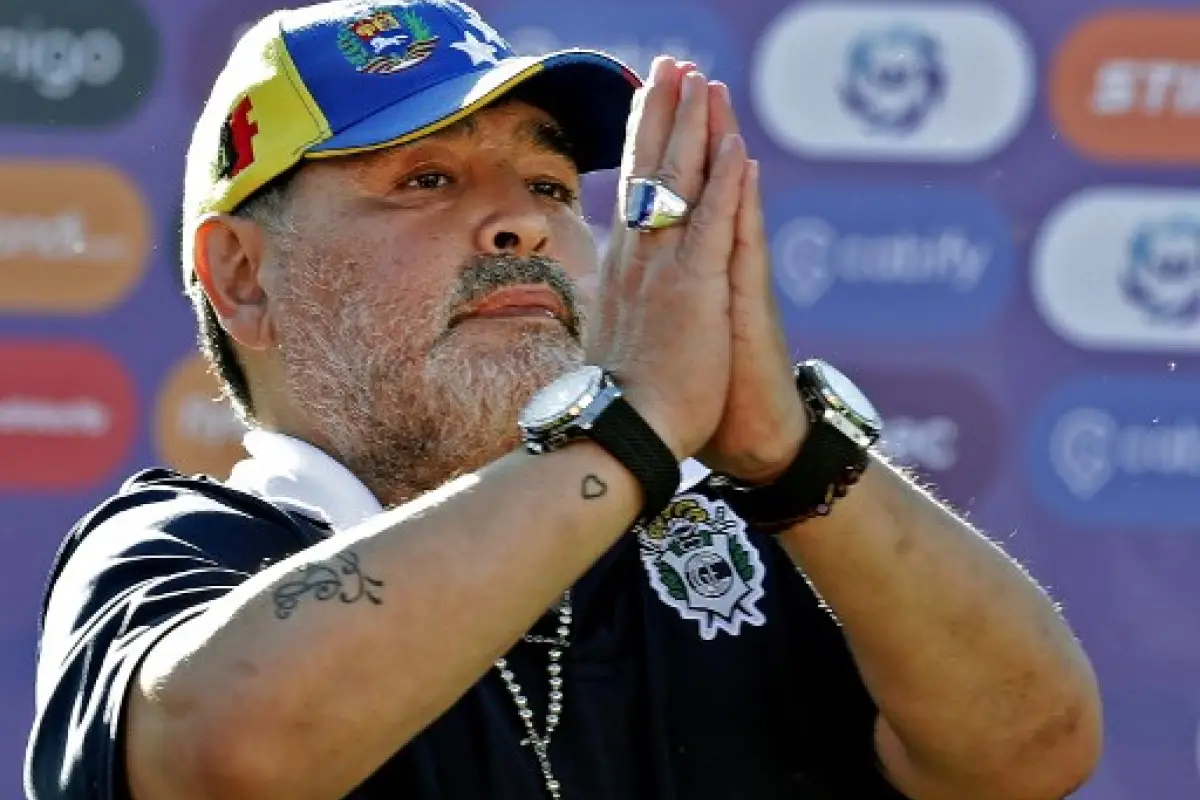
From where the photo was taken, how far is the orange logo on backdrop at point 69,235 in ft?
10.2

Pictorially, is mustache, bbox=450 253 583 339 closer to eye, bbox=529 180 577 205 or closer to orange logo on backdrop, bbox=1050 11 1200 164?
eye, bbox=529 180 577 205

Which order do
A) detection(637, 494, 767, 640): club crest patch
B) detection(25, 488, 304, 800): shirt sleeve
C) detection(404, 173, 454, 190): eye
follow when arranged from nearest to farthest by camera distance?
detection(25, 488, 304, 800): shirt sleeve
detection(637, 494, 767, 640): club crest patch
detection(404, 173, 454, 190): eye

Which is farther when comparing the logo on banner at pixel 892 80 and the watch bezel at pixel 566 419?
the logo on banner at pixel 892 80

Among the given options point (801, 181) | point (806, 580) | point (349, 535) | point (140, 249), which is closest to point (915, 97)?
point (801, 181)

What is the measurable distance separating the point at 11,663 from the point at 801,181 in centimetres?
124

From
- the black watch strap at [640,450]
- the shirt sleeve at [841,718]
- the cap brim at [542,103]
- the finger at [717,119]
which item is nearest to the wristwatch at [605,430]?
the black watch strap at [640,450]

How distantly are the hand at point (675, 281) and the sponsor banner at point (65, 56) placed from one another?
148 centimetres

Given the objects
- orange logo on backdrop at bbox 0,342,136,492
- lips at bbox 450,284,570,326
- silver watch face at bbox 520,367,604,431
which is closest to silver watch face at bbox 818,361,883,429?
silver watch face at bbox 520,367,604,431

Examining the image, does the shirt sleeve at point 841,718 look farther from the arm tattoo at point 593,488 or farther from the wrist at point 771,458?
the arm tattoo at point 593,488

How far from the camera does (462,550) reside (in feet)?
5.28

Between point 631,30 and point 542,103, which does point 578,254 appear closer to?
point 542,103

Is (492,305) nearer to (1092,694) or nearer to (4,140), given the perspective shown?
(1092,694)

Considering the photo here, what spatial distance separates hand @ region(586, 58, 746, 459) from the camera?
1728 mm

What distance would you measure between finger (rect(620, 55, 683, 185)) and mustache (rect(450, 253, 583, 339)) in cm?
26
